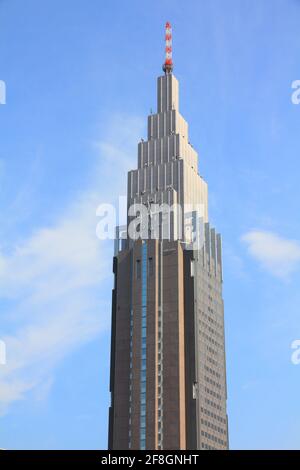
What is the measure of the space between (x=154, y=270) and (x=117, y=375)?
24.2 m

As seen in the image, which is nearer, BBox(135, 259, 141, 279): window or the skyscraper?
the skyscraper

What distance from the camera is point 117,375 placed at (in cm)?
15212

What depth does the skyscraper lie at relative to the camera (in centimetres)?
14450

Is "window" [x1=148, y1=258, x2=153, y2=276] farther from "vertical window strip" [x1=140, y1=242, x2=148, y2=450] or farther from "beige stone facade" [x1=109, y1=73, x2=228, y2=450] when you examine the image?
"vertical window strip" [x1=140, y1=242, x2=148, y2=450]

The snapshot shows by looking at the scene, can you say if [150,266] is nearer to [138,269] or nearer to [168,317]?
[138,269]

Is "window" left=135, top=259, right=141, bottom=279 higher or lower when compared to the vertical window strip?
higher

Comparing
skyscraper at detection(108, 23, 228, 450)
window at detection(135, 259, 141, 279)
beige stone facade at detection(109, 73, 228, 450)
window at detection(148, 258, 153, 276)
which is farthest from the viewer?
window at detection(135, 259, 141, 279)

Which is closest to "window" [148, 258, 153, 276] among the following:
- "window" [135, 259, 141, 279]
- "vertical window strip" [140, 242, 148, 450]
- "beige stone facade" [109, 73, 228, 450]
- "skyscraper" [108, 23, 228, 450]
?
Result: "beige stone facade" [109, 73, 228, 450]

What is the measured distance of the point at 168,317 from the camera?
15138 cm

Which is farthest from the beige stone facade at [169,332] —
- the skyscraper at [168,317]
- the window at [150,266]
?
the skyscraper at [168,317]

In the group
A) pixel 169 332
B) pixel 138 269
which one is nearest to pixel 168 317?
pixel 169 332

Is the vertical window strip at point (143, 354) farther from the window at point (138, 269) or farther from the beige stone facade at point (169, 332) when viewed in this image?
the window at point (138, 269)
